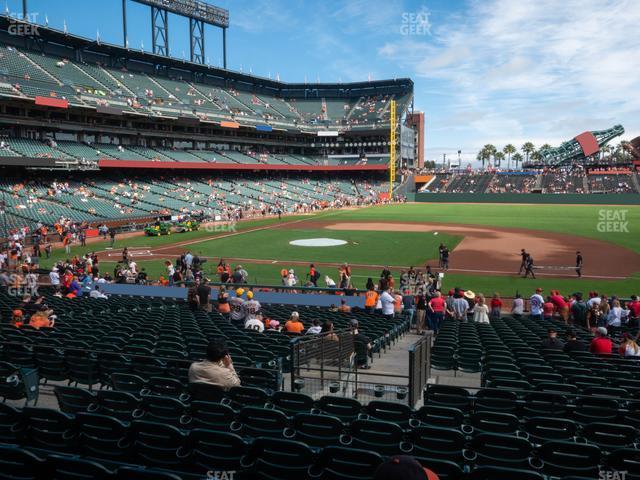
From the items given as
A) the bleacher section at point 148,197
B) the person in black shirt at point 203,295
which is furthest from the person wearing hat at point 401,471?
the bleacher section at point 148,197

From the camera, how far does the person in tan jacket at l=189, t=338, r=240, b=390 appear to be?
698 cm

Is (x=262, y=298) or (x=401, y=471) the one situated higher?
(x=401, y=471)

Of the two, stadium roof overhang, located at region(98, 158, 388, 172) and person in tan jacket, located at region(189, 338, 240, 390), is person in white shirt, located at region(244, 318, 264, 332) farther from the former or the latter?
stadium roof overhang, located at region(98, 158, 388, 172)

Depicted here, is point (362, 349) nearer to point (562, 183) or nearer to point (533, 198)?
point (533, 198)

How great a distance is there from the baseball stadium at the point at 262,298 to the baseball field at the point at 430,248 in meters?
0.34

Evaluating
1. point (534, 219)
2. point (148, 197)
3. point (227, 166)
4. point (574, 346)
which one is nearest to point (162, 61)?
point (227, 166)

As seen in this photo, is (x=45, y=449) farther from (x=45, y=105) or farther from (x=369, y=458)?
(x=45, y=105)

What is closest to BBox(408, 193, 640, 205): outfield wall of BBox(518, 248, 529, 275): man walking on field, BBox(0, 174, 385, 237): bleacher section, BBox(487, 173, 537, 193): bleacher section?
BBox(487, 173, 537, 193): bleacher section

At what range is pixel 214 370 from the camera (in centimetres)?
704

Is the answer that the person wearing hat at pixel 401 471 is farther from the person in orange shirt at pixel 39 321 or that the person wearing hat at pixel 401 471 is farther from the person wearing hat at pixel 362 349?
the person in orange shirt at pixel 39 321

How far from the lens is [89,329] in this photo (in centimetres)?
1185

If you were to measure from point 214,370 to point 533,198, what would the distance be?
306 ft

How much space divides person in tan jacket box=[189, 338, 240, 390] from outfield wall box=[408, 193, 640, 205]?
91.1 m

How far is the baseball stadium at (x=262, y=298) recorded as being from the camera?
540 cm
